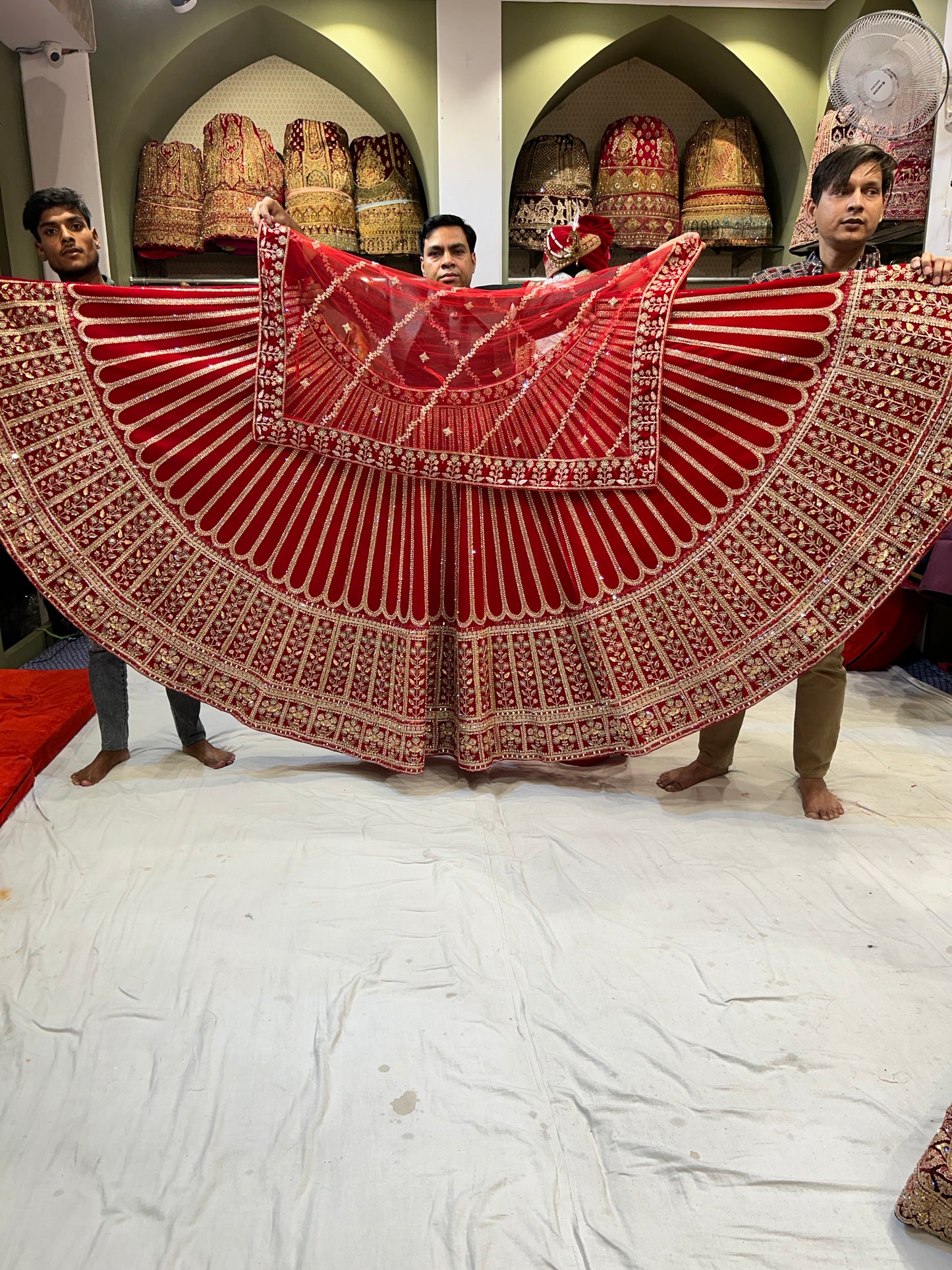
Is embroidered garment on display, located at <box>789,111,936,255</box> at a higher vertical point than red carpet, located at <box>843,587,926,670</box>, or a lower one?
higher

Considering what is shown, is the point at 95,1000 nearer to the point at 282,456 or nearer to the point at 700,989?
the point at 700,989

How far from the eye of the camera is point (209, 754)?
7.11 ft

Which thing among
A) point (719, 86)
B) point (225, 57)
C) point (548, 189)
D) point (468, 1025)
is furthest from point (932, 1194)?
point (225, 57)

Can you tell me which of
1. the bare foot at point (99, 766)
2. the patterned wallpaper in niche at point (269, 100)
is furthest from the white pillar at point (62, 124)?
the bare foot at point (99, 766)

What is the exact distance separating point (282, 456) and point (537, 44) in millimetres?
2951

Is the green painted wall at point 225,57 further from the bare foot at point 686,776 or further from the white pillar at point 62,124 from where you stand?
the bare foot at point 686,776

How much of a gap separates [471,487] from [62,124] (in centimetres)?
288

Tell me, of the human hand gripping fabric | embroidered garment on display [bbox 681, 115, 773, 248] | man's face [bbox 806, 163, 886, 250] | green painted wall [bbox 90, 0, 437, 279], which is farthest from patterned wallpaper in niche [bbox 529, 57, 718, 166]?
the human hand gripping fabric

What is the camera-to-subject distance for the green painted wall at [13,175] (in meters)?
3.26

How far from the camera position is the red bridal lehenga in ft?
5.56

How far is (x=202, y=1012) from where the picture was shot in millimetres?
1256

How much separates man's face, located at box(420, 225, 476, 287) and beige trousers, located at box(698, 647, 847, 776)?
136 centimetres

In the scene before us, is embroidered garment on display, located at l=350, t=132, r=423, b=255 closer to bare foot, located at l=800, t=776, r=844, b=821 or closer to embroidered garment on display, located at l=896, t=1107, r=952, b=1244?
bare foot, located at l=800, t=776, r=844, b=821

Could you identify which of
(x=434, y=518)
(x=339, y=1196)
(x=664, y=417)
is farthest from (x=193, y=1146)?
(x=664, y=417)
